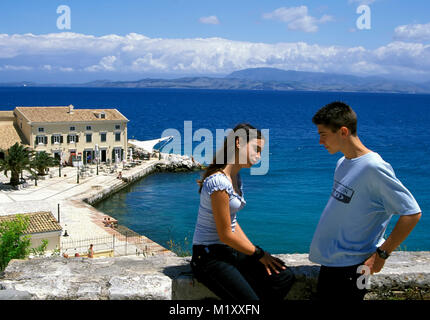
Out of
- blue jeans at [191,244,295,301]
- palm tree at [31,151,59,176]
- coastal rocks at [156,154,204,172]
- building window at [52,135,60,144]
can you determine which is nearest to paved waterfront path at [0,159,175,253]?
palm tree at [31,151,59,176]

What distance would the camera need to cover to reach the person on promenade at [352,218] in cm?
314

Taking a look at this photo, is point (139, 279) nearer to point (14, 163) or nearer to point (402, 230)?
point (402, 230)

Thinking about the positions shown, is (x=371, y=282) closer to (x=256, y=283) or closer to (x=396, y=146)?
(x=256, y=283)

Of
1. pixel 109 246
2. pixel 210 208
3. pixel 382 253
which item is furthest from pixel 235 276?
pixel 109 246

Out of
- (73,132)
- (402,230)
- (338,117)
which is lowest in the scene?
(73,132)

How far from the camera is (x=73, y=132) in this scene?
4456 centimetres

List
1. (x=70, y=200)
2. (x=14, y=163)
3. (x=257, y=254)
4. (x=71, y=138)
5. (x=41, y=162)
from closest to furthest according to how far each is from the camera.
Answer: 1. (x=257, y=254)
2. (x=70, y=200)
3. (x=14, y=163)
4. (x=41, y=162)
5. (x=71, y=138)

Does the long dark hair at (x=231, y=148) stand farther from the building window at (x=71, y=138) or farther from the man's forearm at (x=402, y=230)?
→ the building window at (x=71, y=138)

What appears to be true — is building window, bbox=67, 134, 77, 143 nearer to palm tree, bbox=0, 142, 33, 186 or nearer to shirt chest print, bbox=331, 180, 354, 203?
palm tree, bbox=0, 142, 33, 186

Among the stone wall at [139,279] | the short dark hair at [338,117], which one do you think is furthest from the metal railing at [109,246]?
the short dark hair at [338,117]

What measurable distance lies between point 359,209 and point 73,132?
43789 mm

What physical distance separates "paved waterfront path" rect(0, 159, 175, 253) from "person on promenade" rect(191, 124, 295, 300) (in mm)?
19337

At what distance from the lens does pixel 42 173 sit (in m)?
38.9

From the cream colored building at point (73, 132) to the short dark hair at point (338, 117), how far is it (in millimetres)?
42476
